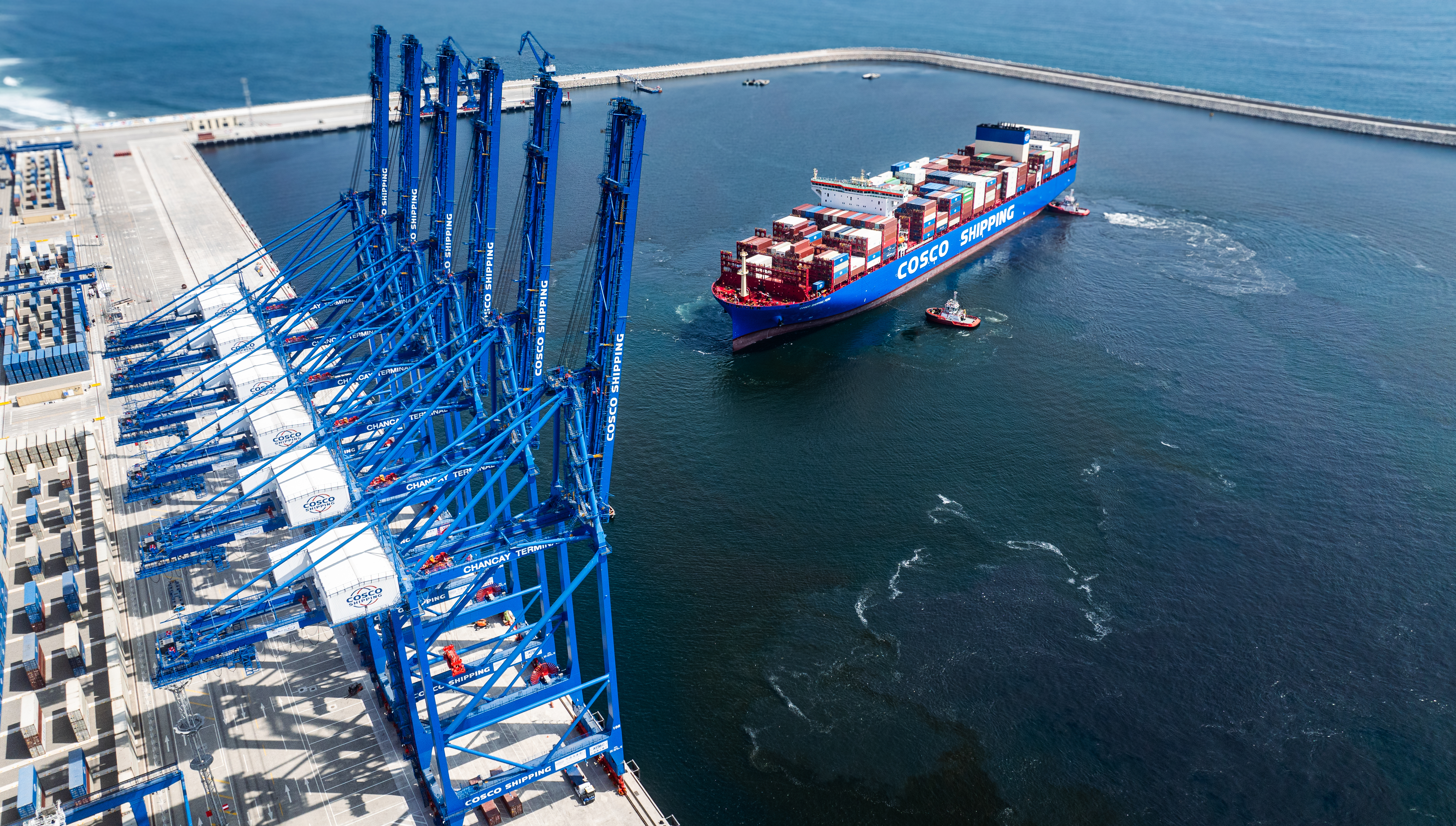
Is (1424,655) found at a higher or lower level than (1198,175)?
lower

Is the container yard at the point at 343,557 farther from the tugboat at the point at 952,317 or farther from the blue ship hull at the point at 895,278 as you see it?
the tugboat at the point at 952,317

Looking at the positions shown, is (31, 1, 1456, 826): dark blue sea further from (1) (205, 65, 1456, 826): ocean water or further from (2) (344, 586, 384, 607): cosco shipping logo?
(2) (344, 586, 384, 607): cosco shipping logo

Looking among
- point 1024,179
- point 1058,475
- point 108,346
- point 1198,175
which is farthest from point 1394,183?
point 108,346

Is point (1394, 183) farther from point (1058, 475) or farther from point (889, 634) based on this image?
point (889, 634)

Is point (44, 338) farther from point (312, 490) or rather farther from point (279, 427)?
point (312, 490)

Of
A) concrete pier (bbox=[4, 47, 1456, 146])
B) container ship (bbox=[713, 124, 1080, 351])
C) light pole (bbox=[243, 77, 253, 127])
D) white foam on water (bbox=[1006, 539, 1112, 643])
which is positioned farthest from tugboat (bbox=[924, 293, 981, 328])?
light pole (bbox=[243, 77, 253, 127])

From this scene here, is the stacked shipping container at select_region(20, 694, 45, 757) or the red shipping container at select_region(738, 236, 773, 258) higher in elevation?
the red shipping container at select_region(738, 236, 773, 258)

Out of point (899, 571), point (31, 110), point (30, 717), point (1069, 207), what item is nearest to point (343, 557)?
point (30, 717)

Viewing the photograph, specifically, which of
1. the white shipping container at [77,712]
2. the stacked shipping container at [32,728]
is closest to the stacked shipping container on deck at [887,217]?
the white shipping container at [77,712]
